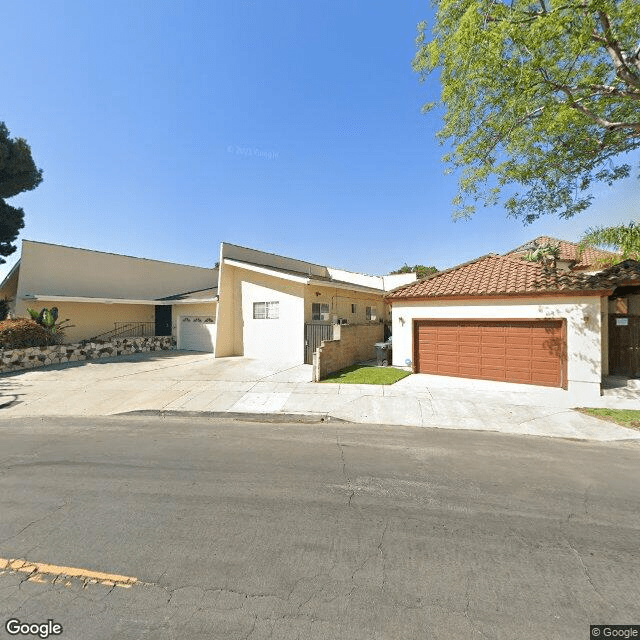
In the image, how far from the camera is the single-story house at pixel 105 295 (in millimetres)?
18125

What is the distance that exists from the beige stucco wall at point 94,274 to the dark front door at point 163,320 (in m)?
1.59

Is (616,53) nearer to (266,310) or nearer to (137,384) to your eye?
(266,310)

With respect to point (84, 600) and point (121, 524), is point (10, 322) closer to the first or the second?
point (121, 524)

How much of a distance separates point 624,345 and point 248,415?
46.8 ft

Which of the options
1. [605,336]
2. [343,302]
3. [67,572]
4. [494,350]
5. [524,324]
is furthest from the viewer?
[343,302]

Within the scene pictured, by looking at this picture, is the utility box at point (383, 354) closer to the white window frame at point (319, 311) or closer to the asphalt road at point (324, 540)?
the white window frame at point (319, 311)

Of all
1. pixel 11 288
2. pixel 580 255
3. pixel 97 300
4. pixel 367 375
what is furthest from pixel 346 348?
pixel 11 288

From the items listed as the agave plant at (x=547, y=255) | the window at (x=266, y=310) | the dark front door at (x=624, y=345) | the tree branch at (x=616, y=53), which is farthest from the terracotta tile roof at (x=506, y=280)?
the window at (x=266, y=310)

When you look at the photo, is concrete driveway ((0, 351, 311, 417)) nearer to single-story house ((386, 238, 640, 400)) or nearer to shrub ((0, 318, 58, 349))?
shrub ((0, 318, 58, 349))

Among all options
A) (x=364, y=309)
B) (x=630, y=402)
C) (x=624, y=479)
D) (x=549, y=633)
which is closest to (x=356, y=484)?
(x=549, y=633)

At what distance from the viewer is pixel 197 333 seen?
66.8ft

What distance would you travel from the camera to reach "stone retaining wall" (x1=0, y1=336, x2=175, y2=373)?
14391 millimetres

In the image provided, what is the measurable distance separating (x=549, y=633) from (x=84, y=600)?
3760mm

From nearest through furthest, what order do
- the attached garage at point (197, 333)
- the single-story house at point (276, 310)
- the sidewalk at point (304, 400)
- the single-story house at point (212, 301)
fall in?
the sidewalk at point (304, 400)
the single-story house at point (276, 310)
the single-story house at point (212, 301)
the attached garage at point (197, 333)
